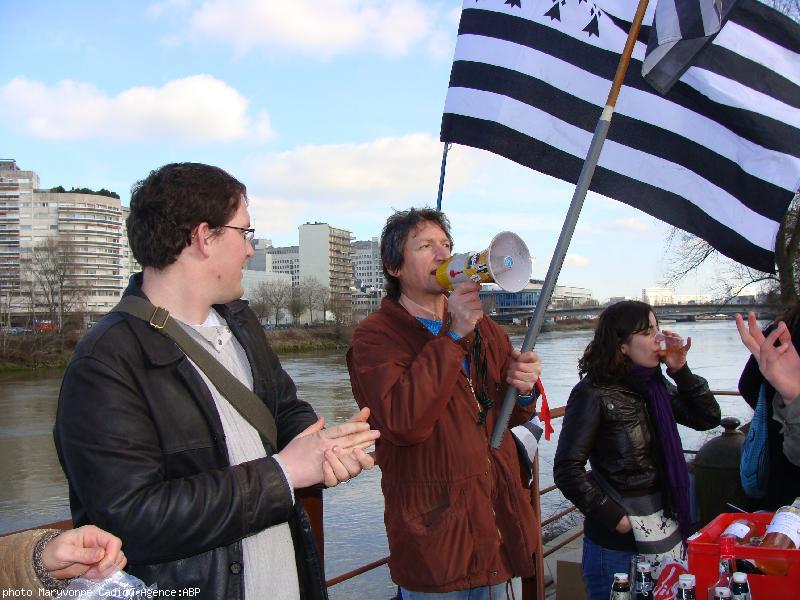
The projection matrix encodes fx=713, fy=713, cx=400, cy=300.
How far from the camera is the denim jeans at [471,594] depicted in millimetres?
2121

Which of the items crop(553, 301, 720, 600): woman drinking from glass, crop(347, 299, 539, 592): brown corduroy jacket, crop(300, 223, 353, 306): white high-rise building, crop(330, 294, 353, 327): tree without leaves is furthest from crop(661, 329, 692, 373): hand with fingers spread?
crop(300, 223, 353, 306): white high-rise building

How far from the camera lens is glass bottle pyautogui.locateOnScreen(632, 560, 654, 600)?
1734 mm

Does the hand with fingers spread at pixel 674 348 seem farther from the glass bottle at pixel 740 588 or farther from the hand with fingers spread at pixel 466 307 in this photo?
the glass bottle at pixel 740 588

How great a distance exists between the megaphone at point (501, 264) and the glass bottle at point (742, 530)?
83 centimetres

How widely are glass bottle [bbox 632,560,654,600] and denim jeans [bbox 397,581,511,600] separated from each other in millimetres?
525

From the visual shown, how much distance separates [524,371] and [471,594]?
0.69 m

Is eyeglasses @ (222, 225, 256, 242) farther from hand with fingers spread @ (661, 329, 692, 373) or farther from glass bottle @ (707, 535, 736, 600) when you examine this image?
Answer: hand with fingers spread @ (661, 329, 692, 373)

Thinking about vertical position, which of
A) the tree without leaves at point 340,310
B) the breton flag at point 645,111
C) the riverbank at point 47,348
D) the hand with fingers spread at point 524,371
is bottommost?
the riverbank at point 47,348

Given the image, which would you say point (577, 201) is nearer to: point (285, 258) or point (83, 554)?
point (83, 554)

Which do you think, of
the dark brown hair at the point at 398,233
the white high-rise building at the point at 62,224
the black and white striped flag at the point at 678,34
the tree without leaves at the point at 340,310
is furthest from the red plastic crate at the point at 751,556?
the white high-rise building at the point at 62,224

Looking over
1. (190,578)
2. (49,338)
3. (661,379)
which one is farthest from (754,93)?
(49,338)

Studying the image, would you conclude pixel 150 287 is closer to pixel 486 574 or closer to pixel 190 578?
pixel 190 578

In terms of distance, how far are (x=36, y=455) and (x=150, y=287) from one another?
20555mm

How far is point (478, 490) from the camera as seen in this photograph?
2.15m
